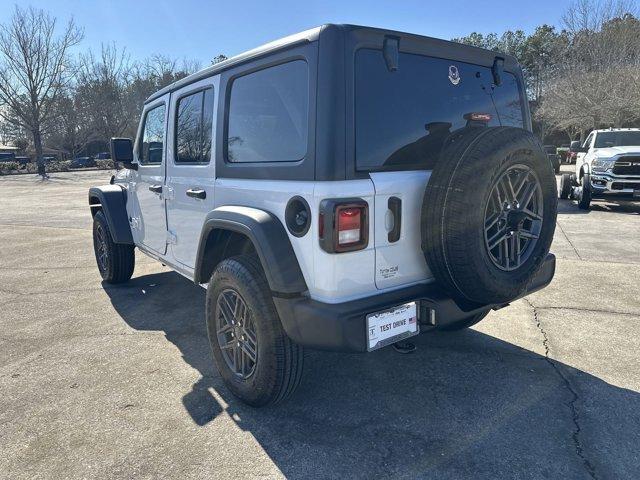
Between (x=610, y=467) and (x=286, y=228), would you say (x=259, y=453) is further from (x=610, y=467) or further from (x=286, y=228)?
(x=610, y=467)

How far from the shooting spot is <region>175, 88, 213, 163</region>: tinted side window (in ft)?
10.7

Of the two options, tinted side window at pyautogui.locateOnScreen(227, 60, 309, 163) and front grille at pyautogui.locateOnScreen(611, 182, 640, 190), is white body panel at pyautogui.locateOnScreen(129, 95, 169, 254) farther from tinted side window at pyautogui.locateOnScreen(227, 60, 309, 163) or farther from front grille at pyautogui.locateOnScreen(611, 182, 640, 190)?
front grille at pyautogui.locateOnScreen(611, 182, 640, 190)

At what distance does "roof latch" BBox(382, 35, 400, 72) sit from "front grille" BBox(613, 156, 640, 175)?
32.5ft

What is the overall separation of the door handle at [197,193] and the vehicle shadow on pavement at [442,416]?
1.23 metres

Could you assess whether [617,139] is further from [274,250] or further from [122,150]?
[274,250]

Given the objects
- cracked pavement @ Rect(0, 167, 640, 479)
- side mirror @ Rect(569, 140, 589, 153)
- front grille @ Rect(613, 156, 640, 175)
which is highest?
side mirror @ Rect(569, 140, 589, 153)

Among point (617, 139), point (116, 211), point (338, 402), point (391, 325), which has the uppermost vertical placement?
point (617, 139)

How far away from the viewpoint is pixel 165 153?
12.8ft

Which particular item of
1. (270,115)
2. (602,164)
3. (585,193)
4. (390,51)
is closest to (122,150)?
(270,115)

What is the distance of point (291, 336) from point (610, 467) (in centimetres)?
165

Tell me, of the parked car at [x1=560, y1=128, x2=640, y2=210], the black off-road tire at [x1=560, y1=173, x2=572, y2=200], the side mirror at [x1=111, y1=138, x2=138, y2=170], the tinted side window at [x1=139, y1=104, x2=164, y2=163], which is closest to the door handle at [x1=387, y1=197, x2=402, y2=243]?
the tinted side window at [x1=139, y1=104, x2=164, y2=163]

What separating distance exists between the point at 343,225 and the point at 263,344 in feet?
2.71

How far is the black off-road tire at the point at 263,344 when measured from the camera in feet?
8.21

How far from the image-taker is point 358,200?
2.26 meters
